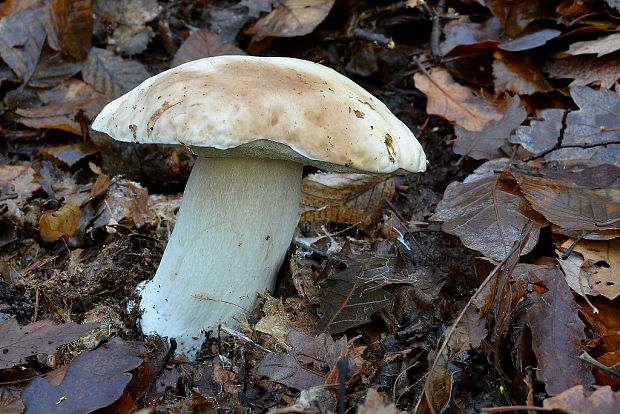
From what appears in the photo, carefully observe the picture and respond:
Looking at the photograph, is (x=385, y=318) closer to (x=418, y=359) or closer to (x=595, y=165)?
(x=418, y=359)

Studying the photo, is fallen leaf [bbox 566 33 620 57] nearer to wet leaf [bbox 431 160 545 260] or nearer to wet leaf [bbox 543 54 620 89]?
wet leaf [bbox 543 54 620 89]

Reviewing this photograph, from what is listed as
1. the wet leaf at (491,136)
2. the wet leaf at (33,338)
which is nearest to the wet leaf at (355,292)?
the wet leaf at (33,338)

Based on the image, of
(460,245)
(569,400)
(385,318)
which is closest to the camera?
(569,400)

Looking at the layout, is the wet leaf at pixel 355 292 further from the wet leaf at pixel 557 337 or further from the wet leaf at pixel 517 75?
the wet leaf at pixel 517 75

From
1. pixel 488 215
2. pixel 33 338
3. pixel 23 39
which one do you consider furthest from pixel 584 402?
pixel 23 39

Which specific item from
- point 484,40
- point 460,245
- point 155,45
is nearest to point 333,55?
point 484,40

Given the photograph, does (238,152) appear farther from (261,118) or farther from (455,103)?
(455,103)

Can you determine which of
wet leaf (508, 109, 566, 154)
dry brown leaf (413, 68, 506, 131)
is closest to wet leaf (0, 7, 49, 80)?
dry brown leaf (413, 68, 506, 131)
